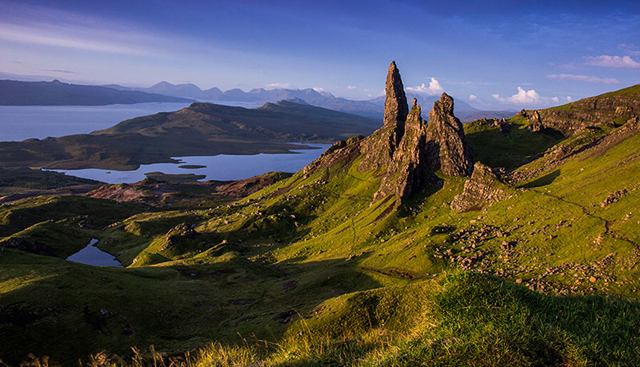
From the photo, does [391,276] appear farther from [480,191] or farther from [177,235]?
[177,235]

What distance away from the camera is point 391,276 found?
52.3m

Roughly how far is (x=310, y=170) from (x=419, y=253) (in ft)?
326

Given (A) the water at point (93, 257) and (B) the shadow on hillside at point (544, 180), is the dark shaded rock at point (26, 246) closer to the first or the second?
(A) the water at point (93, 257)

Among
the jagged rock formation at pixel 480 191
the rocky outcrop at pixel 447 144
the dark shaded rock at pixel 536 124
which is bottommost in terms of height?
the jagged rock formation at pixel 480 191

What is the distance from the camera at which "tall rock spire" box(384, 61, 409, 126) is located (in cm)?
14600

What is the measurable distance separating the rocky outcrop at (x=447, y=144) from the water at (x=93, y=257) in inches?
3807

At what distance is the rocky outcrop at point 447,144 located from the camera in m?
92.9

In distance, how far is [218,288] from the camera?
55906 millimetres

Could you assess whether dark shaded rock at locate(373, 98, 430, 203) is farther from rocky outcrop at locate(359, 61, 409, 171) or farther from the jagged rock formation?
the jagged rock formation

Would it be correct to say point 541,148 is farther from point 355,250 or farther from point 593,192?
point 355,250

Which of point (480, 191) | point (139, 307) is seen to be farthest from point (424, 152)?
point (139, 307)

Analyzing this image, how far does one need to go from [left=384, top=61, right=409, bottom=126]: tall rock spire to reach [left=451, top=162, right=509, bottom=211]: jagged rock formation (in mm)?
72505

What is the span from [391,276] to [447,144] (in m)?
58.1

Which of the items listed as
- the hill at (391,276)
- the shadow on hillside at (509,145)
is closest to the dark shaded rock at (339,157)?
the hill at (391,276)
